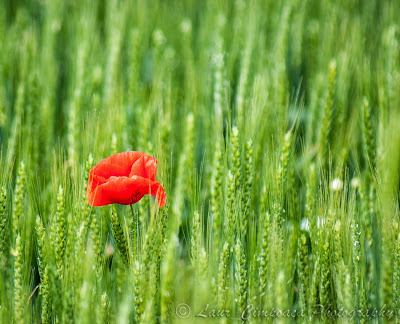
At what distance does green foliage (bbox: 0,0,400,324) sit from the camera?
945 mm

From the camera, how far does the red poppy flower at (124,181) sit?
928 mm

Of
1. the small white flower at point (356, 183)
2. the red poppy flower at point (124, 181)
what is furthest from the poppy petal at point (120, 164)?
the small white flower at point (356, 183)

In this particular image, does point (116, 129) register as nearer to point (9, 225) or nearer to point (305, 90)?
point (9, 225)

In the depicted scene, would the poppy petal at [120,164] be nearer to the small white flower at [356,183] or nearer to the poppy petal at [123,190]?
the poppy petal at [123,190]

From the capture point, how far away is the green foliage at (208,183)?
94 centimetres

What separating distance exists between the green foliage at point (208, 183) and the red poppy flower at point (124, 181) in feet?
0.17

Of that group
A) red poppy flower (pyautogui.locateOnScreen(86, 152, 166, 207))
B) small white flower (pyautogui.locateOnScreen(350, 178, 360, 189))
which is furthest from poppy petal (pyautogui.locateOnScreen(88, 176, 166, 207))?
small white flower (pyautogui.locateOnScreen(350, 178, 360, 189))

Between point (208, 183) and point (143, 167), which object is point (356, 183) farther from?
point (143, 167)

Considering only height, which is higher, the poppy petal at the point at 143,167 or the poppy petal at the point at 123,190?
the poppy petal at the point at 143,167

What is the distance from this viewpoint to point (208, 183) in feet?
4.45

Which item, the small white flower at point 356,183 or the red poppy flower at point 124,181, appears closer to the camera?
the red poppy flower at point 124,181

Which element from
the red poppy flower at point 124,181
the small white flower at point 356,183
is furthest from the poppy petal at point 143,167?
the small white flower at point 356,183

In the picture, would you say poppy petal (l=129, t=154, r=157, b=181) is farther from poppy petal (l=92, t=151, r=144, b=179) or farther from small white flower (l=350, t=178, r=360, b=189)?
small white flower (l=350, t=178, r=360, b=189)

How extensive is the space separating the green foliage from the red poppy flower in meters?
0.05
